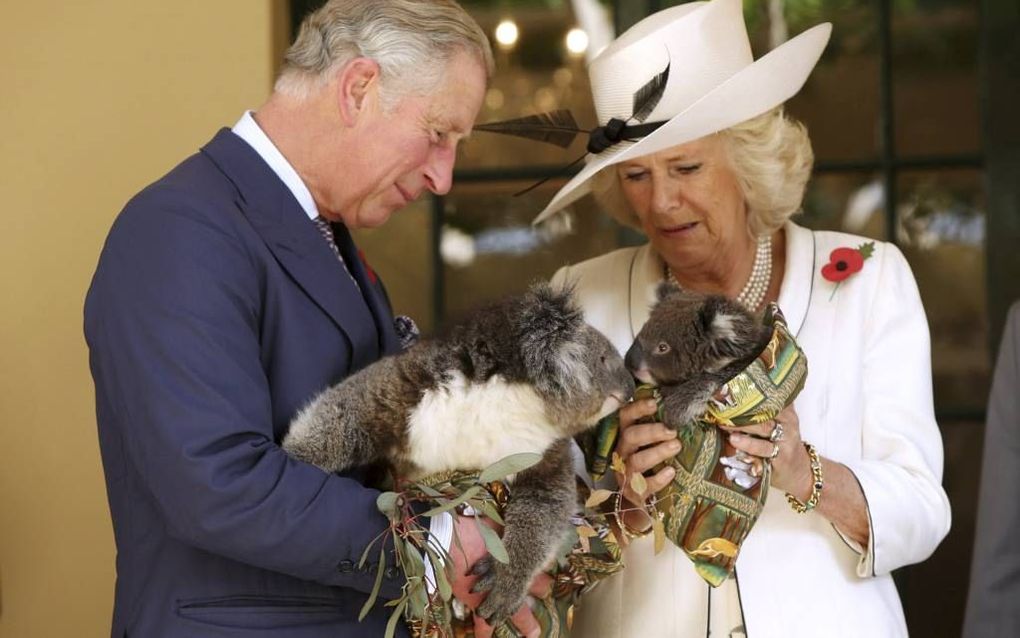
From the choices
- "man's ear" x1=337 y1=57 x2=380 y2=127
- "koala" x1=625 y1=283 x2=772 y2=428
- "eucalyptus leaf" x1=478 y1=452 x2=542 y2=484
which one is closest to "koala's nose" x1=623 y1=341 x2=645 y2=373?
"koala" x1=625 y1=283 x2=772 y2=428

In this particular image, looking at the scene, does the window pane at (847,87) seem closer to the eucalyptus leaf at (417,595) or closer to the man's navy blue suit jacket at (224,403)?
the man's navy blue suit jacket at (224,403)

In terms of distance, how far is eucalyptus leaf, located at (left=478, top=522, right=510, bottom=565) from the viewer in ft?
7.31

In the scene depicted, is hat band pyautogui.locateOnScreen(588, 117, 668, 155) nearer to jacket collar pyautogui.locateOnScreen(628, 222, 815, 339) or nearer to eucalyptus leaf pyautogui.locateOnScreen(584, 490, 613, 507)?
jacket collar pyautogui.locateOnScreen(628, 222, 815, 339)

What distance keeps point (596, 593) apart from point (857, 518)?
0.61m

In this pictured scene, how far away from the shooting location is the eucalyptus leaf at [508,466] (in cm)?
223

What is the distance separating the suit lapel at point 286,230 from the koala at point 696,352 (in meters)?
0.59

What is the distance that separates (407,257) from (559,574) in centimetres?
198

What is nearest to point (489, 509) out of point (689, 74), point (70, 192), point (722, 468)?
point (722, 468)

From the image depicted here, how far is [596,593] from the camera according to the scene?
9.52 ft

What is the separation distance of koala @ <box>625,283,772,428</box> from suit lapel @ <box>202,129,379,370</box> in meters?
0.59

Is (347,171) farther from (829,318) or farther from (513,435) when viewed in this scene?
(829,318)

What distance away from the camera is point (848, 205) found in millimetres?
4242

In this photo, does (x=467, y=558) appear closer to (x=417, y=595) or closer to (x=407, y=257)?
(x=417, y=595)

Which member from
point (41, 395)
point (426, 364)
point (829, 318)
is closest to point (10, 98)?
point (41, 395)
